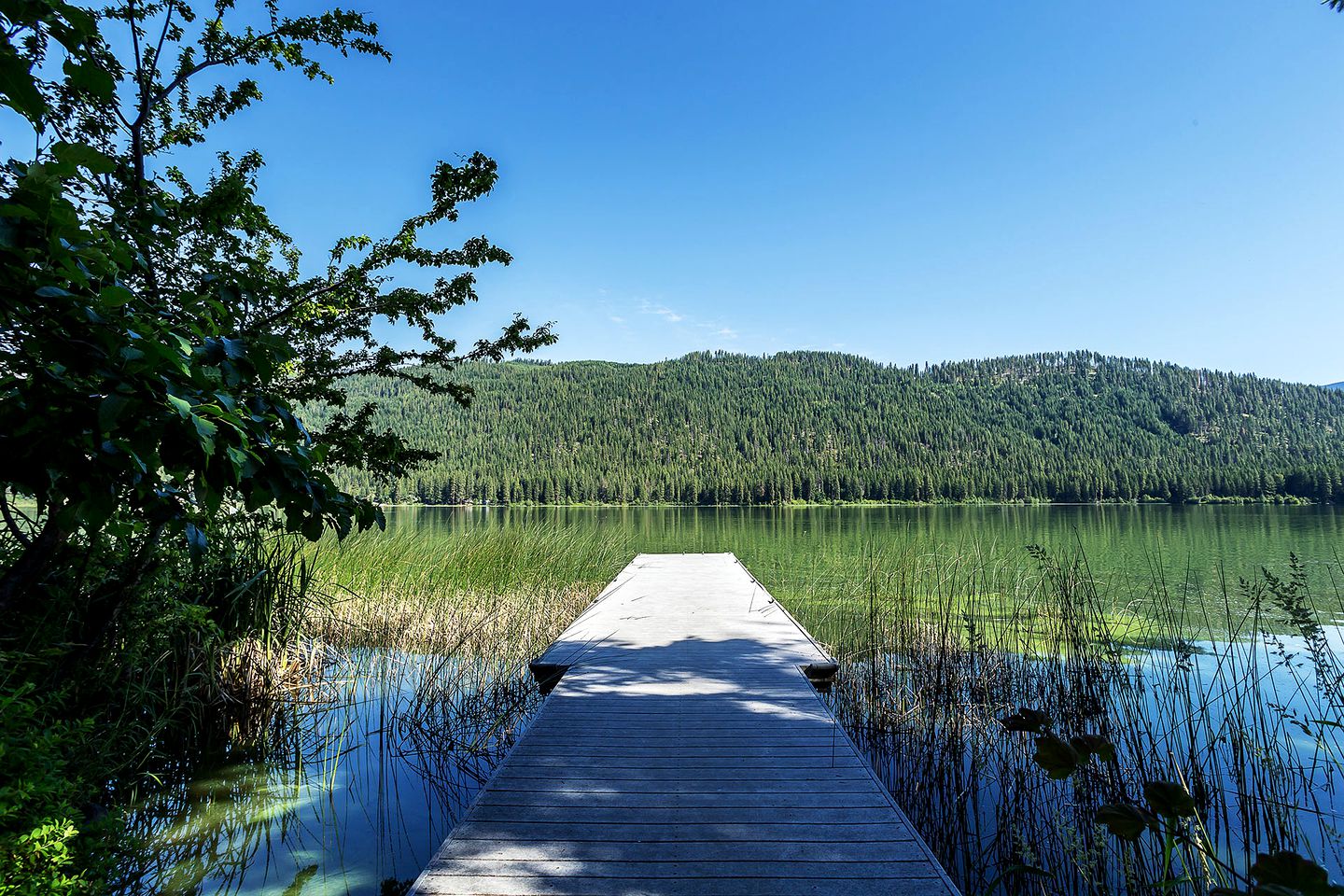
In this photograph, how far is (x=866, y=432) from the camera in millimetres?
129875

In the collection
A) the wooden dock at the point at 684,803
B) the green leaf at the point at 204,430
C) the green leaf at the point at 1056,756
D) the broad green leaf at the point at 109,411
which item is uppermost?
the broad green leaf at the point at 109,411

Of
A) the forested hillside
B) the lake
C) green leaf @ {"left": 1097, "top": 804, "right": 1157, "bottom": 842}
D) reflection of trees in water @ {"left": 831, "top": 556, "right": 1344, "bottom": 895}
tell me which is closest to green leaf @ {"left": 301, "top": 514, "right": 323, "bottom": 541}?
green leaf @ {"left": 1097, "top": 804, "right": 1157, "bottom": 842}

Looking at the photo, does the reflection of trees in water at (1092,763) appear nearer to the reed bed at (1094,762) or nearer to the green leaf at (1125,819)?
the reed bed at (1094,762)

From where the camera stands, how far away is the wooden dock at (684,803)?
97.1 inches

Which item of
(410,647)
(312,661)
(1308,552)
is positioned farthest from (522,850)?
(1308,552)

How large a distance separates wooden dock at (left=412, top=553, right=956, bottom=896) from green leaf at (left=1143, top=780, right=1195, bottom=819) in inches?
49.2

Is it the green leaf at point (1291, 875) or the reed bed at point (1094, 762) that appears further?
the reed bed at point (1094, 762)

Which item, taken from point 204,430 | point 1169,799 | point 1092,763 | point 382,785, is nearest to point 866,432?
point 1092,763

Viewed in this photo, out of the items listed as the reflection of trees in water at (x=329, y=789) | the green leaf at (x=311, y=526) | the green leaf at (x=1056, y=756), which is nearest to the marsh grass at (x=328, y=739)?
the reflection of trees in water at (x=329, y=789)

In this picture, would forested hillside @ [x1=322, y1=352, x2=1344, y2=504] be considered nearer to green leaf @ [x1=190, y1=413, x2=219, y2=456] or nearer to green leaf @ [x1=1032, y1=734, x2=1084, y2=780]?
green leaf @ [x1=1032, y1=734, x2=1084, y2=780]

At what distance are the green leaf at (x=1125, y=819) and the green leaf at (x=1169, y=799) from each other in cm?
4

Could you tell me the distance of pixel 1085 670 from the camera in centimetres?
487

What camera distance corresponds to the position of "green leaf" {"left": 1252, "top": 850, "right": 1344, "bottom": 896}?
3.48 feet

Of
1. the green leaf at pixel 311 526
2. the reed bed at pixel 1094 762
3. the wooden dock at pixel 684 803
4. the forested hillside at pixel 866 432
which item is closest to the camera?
the green leaf at pixel 311 526
